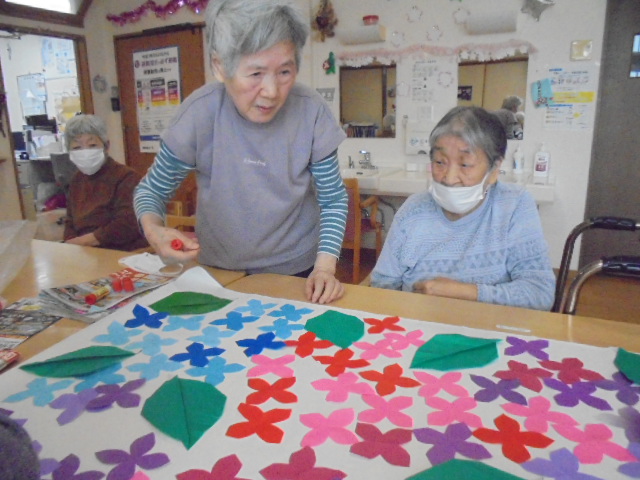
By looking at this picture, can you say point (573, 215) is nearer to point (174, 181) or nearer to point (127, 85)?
point (174, 181)

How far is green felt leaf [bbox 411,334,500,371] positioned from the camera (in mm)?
804

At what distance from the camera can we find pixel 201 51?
4.41m

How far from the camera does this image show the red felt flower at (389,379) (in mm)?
742

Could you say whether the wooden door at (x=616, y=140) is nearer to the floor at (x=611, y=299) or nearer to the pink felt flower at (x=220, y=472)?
the floor at (x=611, y=299)

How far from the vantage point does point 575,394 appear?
0.71 m

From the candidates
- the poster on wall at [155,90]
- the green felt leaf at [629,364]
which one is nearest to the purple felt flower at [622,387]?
the green felt leaf at [629,364]

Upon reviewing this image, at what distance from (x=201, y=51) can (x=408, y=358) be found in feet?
14.0

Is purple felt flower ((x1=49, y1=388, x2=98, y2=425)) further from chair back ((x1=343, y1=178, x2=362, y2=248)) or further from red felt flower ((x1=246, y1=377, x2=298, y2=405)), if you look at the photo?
chair back ((x1=343, y1=178, x2=362, y2=248))

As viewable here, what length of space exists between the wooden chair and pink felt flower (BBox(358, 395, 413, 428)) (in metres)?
2.02

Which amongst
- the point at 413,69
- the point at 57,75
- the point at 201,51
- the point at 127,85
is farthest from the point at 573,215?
the point at 57,75

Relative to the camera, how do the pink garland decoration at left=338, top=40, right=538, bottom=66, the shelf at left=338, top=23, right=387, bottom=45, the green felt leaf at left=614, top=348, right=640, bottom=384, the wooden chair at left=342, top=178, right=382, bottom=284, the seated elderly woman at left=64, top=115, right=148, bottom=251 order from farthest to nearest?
the shelf at left=338, top=23, right=387, bottom=45 → the pink garland decoration at left=338, top=40, right=538, bottom=66 → the wooden chair at left=342, top=178, right=382, bottom=284 → the seated elderly woman at left=64, top=115, right=148, bottom=251 → the green felt leaf at left=614, top=348, right=640, bottom=384

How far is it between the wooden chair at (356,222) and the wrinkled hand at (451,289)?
4.85ft

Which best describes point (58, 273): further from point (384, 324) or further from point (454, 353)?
point (454, 353)

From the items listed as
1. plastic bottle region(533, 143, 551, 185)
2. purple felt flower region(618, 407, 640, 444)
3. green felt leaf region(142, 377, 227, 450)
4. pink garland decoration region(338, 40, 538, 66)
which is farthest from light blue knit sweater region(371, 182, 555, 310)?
pink garland decoration region(338, 40, 538, 66)
